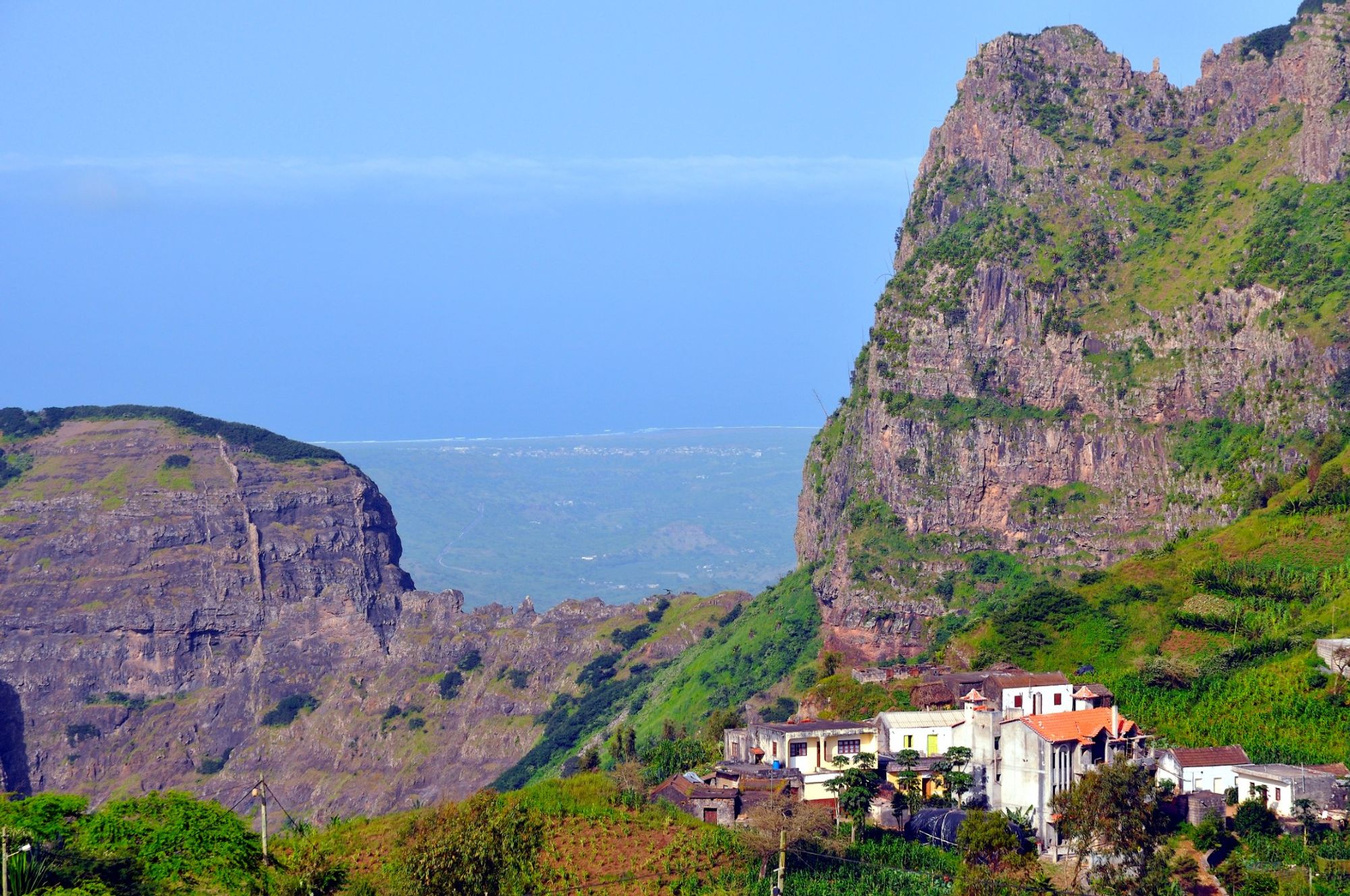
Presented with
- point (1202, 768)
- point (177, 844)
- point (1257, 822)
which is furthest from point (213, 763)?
point (1257, 822)

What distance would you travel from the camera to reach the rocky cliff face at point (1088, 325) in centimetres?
12512

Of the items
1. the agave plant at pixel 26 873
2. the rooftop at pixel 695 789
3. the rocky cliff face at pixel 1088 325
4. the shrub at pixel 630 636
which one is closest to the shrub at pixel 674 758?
the rooftop at pixel 695 789

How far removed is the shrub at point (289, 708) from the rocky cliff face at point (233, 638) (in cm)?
42

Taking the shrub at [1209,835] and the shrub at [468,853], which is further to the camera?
the shrub at [1209,835]

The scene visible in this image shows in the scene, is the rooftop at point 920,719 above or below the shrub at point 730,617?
above

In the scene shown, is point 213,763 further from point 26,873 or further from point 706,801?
point 26,873

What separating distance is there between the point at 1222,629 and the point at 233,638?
85387 mm

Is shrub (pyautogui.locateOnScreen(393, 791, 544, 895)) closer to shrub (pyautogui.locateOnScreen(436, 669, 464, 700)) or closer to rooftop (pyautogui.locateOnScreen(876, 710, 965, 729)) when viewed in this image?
rooftop (pyautogui.locateOnScreen(876, 710, 965, 729))

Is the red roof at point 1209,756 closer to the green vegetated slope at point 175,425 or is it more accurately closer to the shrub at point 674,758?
the shrub at point 674,758

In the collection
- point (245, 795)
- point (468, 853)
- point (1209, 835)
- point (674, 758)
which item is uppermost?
point (468, 853)

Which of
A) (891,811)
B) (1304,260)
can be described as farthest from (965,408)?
(891,811)

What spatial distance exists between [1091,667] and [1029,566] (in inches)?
1133

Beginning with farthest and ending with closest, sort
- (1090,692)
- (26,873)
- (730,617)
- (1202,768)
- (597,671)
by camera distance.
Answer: (730,617)
(597,671)
(1090,692)
(1202,768)
(26,873)

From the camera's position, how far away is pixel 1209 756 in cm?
7900
